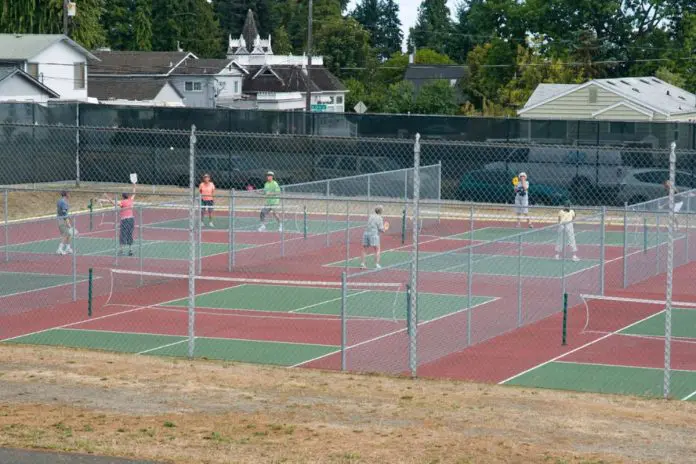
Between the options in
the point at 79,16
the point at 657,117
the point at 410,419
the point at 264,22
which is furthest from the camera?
the point at 264,22

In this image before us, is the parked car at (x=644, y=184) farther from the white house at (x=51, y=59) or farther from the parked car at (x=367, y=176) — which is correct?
the white house at (x=51, y=59)

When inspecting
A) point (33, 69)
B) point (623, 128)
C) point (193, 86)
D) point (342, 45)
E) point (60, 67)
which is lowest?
point (623, 128)

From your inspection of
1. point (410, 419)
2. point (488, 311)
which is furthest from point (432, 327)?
point (410, 419)

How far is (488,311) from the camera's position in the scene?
25.4m

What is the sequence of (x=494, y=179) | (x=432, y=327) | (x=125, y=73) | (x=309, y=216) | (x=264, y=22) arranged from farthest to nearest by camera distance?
(x=264, y=22), (x=125, y=73), (x=494, y=179), (x=309, y=216), (x=432, y=327)

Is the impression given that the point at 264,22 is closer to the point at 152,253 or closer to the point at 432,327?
the point at 152,253

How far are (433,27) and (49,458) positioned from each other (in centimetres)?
13539

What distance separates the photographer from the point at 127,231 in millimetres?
30953

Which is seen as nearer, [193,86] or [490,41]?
[193,86]

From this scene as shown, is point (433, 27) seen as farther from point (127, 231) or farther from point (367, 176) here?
point (127, 231)

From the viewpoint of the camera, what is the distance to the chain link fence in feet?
68.3

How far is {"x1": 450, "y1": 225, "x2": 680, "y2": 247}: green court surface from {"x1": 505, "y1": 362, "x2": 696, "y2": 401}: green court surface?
9.55 m

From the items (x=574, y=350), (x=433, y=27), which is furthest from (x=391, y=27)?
(x=574, y=350)

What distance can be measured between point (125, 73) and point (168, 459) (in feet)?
233
